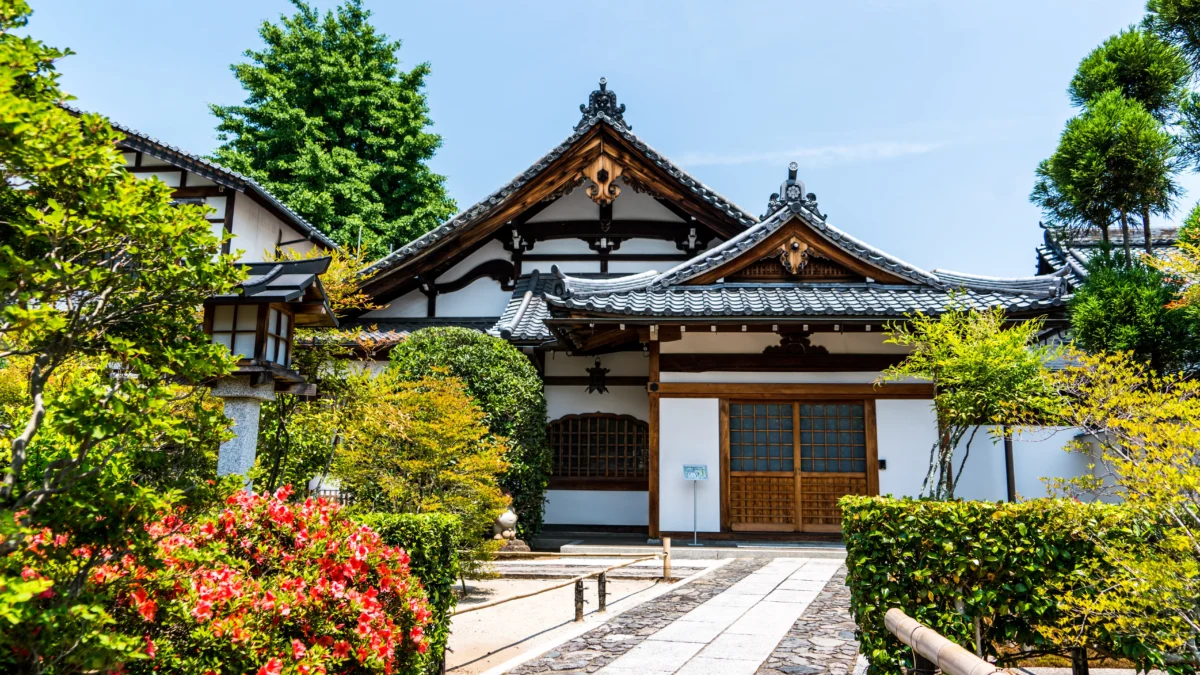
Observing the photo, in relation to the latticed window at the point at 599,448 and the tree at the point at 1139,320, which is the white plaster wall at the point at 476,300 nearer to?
the latticed window at the point at 599,448

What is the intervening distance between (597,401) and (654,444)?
2160 mm

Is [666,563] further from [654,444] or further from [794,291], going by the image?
[794,291]

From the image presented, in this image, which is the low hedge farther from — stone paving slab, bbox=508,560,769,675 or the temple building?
the temple building

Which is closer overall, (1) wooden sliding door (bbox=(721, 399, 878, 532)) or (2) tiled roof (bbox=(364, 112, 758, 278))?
(1) wooden sliding door (bbox=(721, 399, 878, 532))

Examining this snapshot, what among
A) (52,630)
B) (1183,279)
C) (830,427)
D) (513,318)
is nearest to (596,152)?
(513,318)

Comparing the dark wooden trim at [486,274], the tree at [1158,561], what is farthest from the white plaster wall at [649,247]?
the tree at [1158,561]

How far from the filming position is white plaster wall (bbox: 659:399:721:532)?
12.3 m

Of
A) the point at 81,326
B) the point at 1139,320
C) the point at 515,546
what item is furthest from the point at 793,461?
the point at 81,326

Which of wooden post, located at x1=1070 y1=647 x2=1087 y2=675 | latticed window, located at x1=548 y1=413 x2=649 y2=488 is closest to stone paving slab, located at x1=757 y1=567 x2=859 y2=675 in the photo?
wooden post, located at x1=1070 y1=647 x2=1087 y2=675

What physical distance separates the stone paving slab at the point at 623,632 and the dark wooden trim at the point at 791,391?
3996mm

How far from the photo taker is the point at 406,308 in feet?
53.8

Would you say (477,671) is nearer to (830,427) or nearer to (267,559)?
(267,559)

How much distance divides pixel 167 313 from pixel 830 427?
435 inches

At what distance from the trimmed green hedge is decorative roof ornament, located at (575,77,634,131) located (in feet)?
38.3
